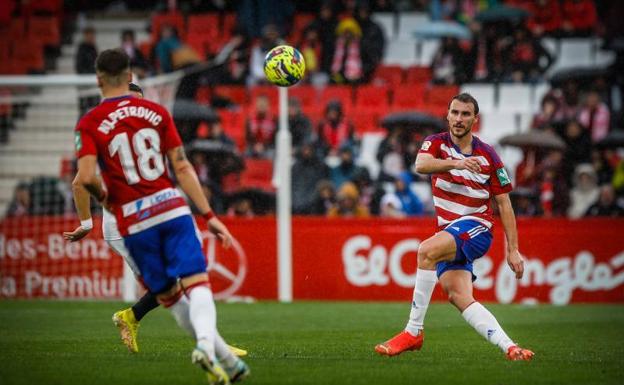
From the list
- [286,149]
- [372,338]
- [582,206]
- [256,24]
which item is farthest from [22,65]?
[372,338]

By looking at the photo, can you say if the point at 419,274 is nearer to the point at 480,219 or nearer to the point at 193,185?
the point at 480,219

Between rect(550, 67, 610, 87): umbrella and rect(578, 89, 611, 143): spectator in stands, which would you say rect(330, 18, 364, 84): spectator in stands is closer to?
rect(550, 67, 610, 87): umbrella

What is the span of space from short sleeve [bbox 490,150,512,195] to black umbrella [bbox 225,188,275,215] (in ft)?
35.1

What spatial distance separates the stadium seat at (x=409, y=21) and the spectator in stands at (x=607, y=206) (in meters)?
8.45

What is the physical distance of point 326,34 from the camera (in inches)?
994

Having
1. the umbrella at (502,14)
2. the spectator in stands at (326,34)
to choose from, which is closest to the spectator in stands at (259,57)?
the spectator in stands at (326,34)

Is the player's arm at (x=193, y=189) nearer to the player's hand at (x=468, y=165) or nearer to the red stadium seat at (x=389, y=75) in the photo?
the player's hand at (x=468, y=165)

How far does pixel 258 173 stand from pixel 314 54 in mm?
3670

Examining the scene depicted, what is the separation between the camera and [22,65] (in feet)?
86.5

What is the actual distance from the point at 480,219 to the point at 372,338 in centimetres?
250

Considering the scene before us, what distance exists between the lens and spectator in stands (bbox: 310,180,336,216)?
20.5m

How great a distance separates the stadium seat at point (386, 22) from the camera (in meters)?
27.4

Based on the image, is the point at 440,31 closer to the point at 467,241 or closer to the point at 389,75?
the point at 389,75

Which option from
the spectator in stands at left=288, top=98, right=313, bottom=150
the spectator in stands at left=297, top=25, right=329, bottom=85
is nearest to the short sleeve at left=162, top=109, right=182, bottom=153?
the spectator in stands at left=288, top=98, right=313, bottom=150
